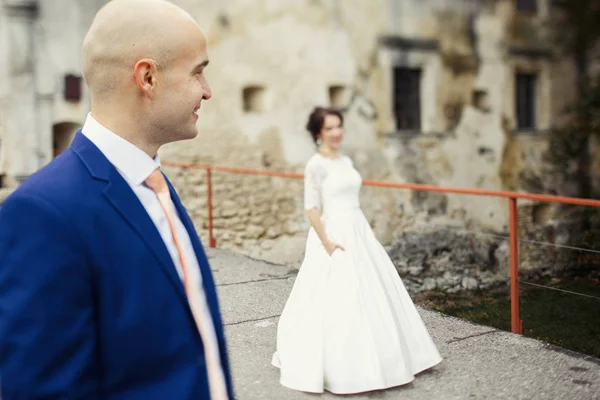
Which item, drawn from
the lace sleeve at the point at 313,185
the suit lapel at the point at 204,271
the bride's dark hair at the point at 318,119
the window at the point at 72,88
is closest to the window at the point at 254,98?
the window at the point at 72,88

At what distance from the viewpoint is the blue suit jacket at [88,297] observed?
3.10 feet

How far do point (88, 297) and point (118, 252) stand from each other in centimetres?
8

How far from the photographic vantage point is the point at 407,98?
12.9 m

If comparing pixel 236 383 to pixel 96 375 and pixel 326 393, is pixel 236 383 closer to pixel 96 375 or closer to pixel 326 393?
pixel 326 393

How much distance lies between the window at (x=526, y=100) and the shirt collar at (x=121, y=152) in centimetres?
1431

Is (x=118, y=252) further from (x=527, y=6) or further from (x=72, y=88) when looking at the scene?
(x=527, y=6)

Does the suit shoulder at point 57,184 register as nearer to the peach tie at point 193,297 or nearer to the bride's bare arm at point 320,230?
the peach tie at point 193,297

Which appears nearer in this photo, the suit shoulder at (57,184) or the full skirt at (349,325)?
the suit shoulder at (57,184)

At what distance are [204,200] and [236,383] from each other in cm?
640

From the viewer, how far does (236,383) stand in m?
3.28

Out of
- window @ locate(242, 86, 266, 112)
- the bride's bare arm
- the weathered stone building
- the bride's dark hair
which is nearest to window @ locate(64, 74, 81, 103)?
the weathered stone building

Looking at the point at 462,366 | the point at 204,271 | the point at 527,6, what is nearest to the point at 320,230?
the point at 462,366

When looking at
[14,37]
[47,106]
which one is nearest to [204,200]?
[47,106]

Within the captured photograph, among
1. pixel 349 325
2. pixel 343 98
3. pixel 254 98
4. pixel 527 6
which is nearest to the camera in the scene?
pixel 349 325
